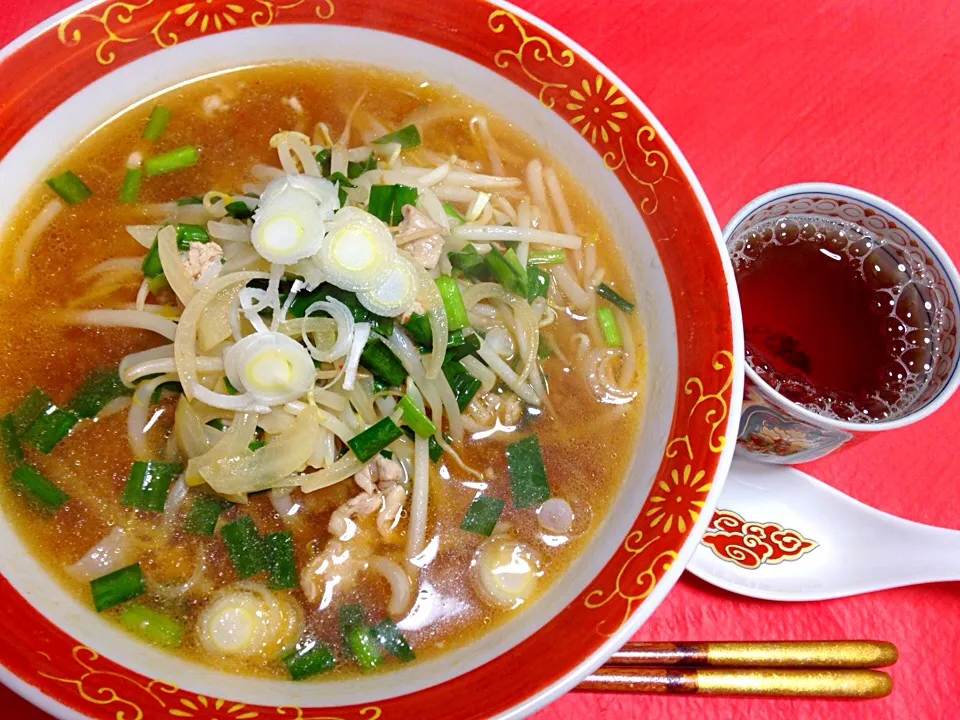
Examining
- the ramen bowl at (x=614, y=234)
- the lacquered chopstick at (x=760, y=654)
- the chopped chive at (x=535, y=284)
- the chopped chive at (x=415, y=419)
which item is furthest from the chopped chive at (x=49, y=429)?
the lacquered chopstick at (x=760, y=654)

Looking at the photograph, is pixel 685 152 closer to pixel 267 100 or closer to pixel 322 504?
pixel 267 100

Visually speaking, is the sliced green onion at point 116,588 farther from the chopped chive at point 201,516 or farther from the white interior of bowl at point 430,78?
the chopped chive at point 201,516

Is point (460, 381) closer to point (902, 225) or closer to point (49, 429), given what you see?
point (49, 429)

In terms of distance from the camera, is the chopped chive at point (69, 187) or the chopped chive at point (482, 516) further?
the chopped chive at point (69, 187)

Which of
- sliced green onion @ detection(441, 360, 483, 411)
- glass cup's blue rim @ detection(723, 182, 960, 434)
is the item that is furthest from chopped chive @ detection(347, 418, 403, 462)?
glass cup's blue rim @ detection(723, 182, 960, 434)

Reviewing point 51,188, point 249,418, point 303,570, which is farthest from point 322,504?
point 51,188

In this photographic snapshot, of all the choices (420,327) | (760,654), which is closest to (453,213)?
(420,327)
